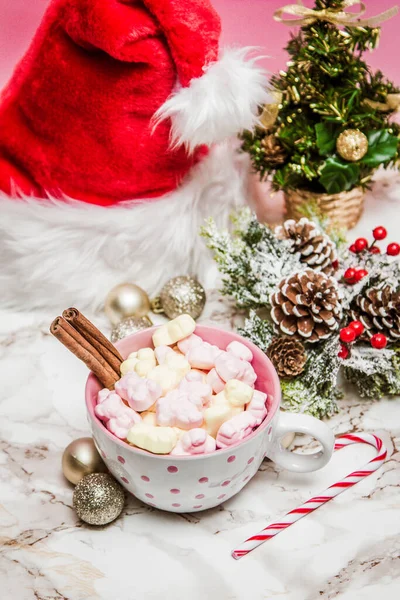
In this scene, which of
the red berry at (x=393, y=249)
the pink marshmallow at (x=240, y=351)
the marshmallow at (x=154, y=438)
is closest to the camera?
the marshmallow at (x=154, y=438)

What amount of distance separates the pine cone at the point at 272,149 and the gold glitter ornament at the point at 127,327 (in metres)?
0.36

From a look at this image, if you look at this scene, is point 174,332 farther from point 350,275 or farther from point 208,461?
point 350,275

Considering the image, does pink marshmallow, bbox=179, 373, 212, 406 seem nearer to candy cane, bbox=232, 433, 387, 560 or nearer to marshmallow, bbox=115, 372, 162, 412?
marshmallow, bbox=115, 372, 162, 412

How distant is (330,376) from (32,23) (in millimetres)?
727

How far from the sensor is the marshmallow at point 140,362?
2.20 feet

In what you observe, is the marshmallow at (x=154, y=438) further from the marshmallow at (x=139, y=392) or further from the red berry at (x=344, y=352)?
the red berry at (x=344, y=352)

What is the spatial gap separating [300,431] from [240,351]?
11 cm

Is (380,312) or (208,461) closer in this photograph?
(208,461)

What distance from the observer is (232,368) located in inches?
25.8

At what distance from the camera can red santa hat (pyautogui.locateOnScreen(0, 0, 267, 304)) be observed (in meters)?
0.85

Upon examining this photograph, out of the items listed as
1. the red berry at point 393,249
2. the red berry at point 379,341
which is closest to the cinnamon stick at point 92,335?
the red berry at point 379,341

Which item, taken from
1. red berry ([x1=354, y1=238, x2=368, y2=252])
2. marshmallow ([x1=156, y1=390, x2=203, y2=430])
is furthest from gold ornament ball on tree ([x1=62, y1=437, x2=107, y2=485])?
red berry ([x1=354, y1=238, x2=368, y2=252])

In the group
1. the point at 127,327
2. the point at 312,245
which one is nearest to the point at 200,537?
the point at 127,327

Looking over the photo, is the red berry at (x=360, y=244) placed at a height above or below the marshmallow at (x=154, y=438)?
above
